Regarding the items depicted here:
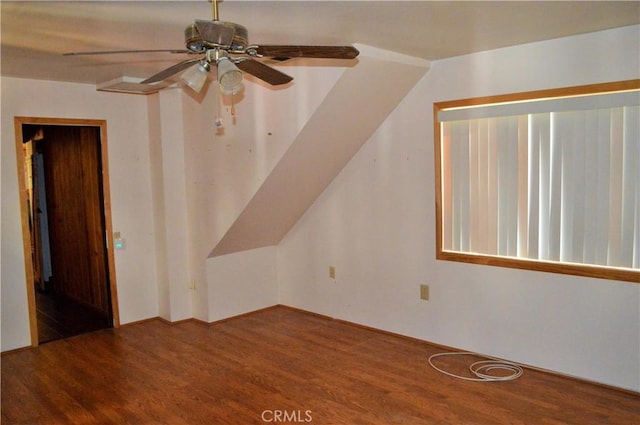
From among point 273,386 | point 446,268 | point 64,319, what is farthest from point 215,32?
point 64,319

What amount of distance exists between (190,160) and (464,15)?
317 cm

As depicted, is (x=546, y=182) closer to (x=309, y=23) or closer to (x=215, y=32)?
(x=309, y=23)

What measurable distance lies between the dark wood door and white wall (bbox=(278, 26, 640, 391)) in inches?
79.7

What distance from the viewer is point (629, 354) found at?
3172 millimetres

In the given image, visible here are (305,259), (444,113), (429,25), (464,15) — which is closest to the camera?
(464,15)

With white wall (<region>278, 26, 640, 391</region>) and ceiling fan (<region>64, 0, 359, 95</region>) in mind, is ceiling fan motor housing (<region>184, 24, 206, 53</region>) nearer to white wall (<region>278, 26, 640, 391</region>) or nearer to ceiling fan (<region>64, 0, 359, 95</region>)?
ceiling fan (<region>64, 0, 359, 95</region>)

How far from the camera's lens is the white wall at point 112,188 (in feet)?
14.1

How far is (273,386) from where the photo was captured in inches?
137

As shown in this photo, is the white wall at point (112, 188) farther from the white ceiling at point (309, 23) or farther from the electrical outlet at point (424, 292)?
the electrical outlet at point (424, 292)

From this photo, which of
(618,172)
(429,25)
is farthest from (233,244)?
(618,172)

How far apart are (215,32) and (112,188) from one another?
346 cm

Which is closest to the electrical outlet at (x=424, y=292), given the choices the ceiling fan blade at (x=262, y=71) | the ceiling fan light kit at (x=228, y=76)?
the ceiling fan blade at (x=262, y=71)

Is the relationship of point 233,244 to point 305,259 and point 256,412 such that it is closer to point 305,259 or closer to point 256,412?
point 305,259

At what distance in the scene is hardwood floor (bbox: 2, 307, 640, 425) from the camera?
3033 mm
